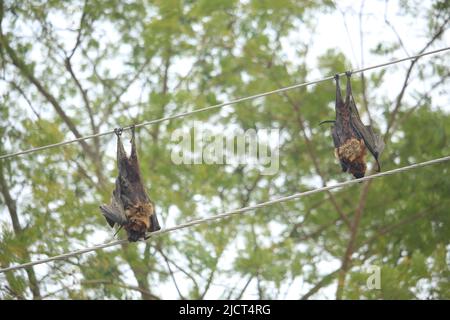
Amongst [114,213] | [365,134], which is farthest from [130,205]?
[365,134]

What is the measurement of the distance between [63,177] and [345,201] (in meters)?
6.31

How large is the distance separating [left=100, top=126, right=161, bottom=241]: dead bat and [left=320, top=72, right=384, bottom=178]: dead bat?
244 cm

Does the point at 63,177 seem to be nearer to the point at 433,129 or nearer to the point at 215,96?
the point at 215,96

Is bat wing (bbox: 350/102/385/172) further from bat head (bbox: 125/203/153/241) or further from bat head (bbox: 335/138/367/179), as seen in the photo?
bat head (bbox: 125/203/153/241)

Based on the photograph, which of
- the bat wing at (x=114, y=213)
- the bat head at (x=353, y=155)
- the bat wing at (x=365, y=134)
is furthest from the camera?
the bat wing at (x=365, y=134)

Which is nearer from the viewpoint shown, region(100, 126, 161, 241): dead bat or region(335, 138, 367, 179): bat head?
region(100, 126, 161, 241): dead bat

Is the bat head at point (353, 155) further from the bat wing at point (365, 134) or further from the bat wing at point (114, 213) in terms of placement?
the bat wing at point (114, 213)

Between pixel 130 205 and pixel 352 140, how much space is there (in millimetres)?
2845

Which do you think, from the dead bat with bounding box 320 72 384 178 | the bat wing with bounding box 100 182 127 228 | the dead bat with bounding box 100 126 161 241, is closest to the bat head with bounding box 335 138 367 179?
the dead bat with bounding box 320 72 384 178

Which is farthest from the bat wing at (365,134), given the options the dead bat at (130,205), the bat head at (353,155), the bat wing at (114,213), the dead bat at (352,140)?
the bat wing at (114,213)

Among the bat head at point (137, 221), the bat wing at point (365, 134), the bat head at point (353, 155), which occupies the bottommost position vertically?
the bat head at point (137, 221)

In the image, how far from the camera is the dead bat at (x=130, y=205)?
12.2 m

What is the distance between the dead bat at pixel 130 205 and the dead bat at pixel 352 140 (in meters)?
2.44

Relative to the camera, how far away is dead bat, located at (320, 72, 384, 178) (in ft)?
40.7
